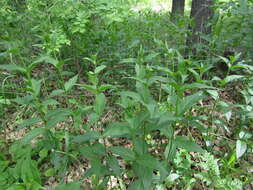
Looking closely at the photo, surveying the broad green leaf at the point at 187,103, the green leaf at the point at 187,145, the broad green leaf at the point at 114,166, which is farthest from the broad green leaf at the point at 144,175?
the broad green leaf at the point at 187,103

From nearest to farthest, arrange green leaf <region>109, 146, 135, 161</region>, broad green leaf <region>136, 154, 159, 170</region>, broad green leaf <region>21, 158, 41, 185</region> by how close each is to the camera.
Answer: broad green leaf <region>21, 158, 41, 185</region> → broad green leaf <region>136, 154, 159, 170</region> → green leaf <region>109, 146, 135, 161</region>

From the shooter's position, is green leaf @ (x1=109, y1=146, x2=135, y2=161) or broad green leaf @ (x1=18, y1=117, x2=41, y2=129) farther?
broad green leaf @ (x1=18, y1=117, x2=41, y2=129)

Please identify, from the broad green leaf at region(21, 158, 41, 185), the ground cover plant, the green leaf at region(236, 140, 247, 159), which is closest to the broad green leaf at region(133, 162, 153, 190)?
the ground cover plant

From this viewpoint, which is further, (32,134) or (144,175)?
(32,134)

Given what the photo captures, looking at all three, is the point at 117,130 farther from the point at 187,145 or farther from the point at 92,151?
the point at 187,145

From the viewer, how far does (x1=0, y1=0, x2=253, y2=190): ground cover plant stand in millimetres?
1329

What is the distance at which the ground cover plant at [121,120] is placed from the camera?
1329mm

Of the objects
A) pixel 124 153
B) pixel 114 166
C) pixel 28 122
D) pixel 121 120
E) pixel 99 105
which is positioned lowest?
pixel 121 120

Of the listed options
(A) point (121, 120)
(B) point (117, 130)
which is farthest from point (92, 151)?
(A) point (121, 120)

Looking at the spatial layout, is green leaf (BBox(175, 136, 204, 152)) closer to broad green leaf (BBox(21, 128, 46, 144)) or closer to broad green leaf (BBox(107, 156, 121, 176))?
broad green leaf (BBox(107, 156, 121, 176))

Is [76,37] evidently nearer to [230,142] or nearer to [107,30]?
[107,30]

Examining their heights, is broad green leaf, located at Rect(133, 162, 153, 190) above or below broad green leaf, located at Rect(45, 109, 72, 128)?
below

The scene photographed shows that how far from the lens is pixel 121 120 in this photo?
2383 millimetres

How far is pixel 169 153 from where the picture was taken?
1.40 meters
